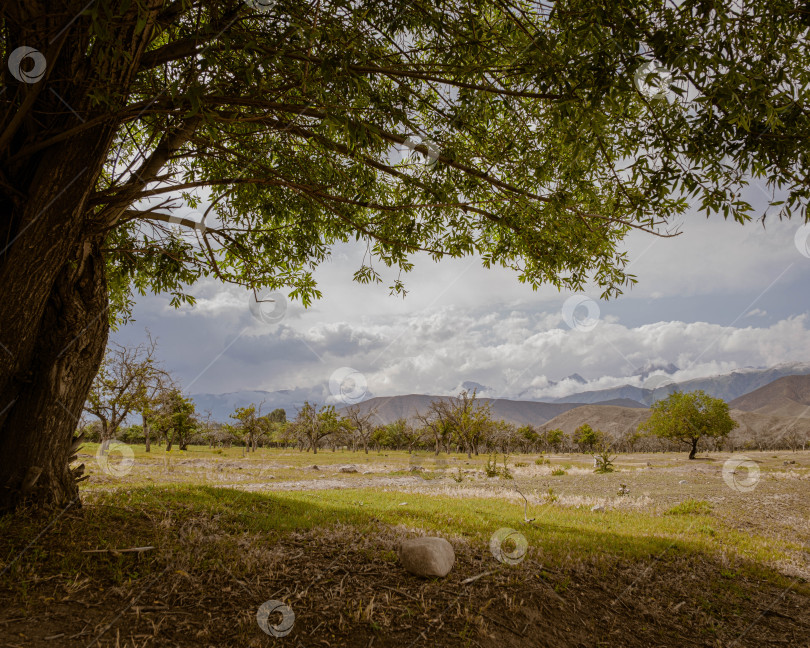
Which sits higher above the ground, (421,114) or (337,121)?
(421,114)

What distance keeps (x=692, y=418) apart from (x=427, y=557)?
71.2m

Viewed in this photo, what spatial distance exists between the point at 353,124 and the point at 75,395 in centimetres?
602

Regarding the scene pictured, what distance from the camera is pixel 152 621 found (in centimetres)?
425

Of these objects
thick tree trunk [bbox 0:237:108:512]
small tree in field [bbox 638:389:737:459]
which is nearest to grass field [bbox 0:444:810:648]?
thick tree trunk [bbox 0:237:108:512]

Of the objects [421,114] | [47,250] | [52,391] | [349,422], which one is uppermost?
[421,114]

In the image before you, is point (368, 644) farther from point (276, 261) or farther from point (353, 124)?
point (276, 261)

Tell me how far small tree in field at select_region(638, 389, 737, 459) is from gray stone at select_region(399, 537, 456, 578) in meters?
69.6

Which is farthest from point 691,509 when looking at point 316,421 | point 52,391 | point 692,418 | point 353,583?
point 316,421

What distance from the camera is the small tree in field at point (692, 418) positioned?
60875 mm

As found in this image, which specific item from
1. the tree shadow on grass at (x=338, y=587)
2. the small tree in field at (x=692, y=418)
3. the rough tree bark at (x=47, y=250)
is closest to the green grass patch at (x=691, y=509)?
→ the tree shadow on grass at (x=338, y=587)

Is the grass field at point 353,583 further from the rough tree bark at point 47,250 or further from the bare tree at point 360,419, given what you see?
the bare tree at point 360,419

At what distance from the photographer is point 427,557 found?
623 centimetres

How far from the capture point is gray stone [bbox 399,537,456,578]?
20.2ft

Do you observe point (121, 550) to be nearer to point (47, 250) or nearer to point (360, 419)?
point (47, 250)
